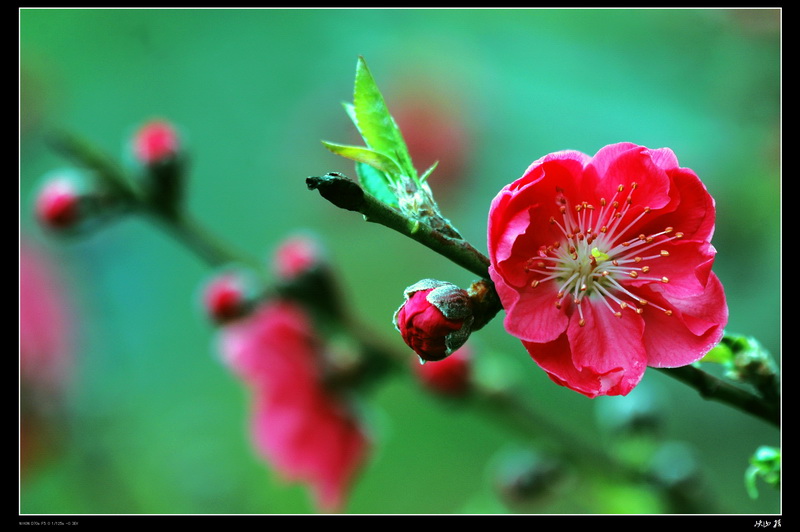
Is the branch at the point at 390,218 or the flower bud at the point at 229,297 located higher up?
the flower bud at the point at 229,297

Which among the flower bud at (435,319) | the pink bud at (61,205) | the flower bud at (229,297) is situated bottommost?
the flower bud at (435,319)

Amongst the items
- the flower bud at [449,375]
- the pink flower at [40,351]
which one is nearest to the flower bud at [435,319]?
the flower bud at [449,375]

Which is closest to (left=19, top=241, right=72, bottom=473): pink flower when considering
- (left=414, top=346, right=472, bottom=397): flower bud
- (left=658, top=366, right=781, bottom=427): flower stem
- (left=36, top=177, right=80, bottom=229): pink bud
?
(left=36, top=177, right=80, bottom=229): pink bud

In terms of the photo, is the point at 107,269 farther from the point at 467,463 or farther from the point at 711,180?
the point at 711,180

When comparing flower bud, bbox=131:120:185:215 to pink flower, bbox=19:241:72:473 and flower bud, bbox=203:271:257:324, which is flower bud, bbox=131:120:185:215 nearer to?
flower bud, bbox=203:271:257:324

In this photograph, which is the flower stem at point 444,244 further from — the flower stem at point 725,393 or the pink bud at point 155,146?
the pink bud at point 155,146

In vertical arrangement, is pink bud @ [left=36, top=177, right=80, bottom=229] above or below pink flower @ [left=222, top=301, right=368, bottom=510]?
above
